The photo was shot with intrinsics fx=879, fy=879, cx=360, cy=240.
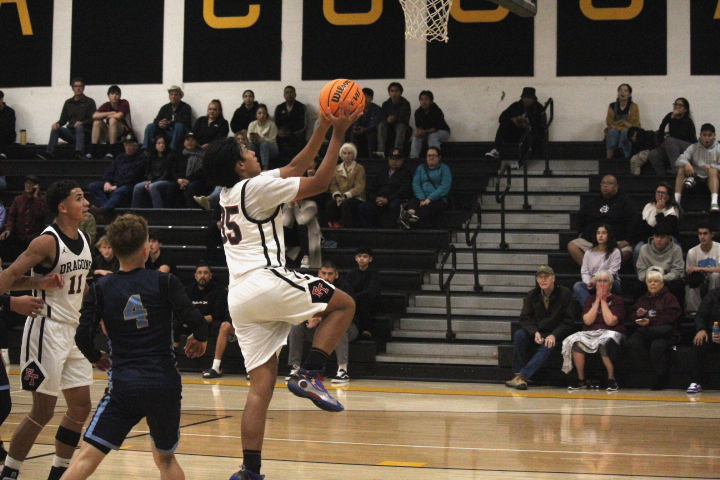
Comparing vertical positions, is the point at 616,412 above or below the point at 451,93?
below

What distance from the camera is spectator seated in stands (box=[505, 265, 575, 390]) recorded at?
9883 mm

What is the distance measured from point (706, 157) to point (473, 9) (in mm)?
4707

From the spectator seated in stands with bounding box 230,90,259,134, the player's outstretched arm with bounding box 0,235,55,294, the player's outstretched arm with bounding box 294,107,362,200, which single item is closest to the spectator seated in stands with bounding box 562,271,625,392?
the player's outstretched arm with bounding box 294,107,362,200

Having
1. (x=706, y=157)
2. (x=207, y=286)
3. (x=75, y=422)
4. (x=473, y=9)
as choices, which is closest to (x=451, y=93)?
(x=473, y=9)

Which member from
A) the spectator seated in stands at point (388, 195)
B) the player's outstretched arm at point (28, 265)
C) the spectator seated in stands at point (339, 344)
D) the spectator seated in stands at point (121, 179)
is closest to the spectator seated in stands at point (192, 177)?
the spectator seated in stands at point (121, 179)

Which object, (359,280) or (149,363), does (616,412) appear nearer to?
(359,280)

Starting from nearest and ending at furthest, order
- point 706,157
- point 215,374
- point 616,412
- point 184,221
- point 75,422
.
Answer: point 75,422 < point 616,412 < point 215,374 < point 706,157 < point 184,221

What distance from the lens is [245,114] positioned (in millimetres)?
14836

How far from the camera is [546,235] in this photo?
12.8 metres

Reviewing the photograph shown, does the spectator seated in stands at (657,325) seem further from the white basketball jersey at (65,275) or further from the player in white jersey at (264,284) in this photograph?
the white basketball jersey at (65,275)

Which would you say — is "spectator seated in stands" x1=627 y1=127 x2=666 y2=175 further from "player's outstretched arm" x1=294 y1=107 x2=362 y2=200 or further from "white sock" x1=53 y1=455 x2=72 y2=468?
"white sock" x1=53 y1=455 x2=72 y2=468

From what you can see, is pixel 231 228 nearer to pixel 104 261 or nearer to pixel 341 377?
pixel 341 377

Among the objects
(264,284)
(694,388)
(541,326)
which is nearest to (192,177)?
(541,326)

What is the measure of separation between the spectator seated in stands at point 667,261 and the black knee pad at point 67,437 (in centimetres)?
750
